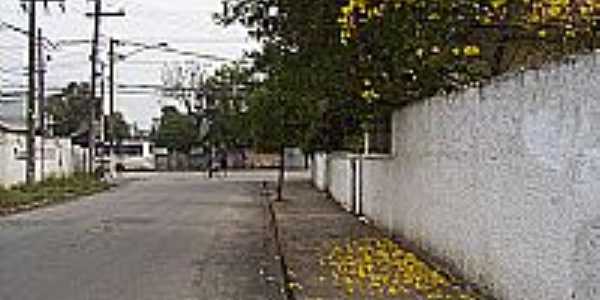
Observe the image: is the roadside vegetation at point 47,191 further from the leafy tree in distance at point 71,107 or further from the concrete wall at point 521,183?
the leafy tree in distance at point 71,107

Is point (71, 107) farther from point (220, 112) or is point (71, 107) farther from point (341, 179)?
point (341, 179)

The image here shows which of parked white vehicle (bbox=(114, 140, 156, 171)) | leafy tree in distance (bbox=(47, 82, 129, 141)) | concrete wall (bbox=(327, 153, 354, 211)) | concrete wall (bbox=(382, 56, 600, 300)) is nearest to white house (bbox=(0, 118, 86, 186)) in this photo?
concrete wall (bbox=(327, 153, 354, 211))

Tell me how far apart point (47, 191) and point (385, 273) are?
30430 mm

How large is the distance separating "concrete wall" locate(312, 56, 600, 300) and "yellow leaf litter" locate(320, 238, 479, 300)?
33 centimetres

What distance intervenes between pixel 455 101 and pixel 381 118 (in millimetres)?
8357

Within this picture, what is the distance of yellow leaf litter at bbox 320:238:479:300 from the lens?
1244 centimetres

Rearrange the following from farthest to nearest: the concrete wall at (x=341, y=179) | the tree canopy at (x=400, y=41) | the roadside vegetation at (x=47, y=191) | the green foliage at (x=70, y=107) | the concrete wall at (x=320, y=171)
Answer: the green foliage at (x=70, y=107) → the concrete wall at (x=320, y=171) → the roadside vegetation at (x=47, y=191) → the concrete wall at (x=341, y=179) → the tree canopy at (x=400, y=41)

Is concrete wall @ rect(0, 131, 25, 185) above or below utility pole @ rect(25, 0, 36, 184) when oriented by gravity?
below

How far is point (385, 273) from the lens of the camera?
1426 cm

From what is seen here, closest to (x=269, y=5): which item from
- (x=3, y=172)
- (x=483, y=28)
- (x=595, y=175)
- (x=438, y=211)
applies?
(x=483, y=28)

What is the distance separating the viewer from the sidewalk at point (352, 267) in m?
12.5

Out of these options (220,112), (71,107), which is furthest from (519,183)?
(71,107)

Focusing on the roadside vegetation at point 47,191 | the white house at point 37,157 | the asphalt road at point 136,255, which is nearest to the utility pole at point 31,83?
the roadside vegetation at point 47,191

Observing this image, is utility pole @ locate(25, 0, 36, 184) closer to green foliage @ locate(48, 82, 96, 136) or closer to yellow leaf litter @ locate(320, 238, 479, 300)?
yellow leaf litter @ locate(320, 238, 479, 300)
